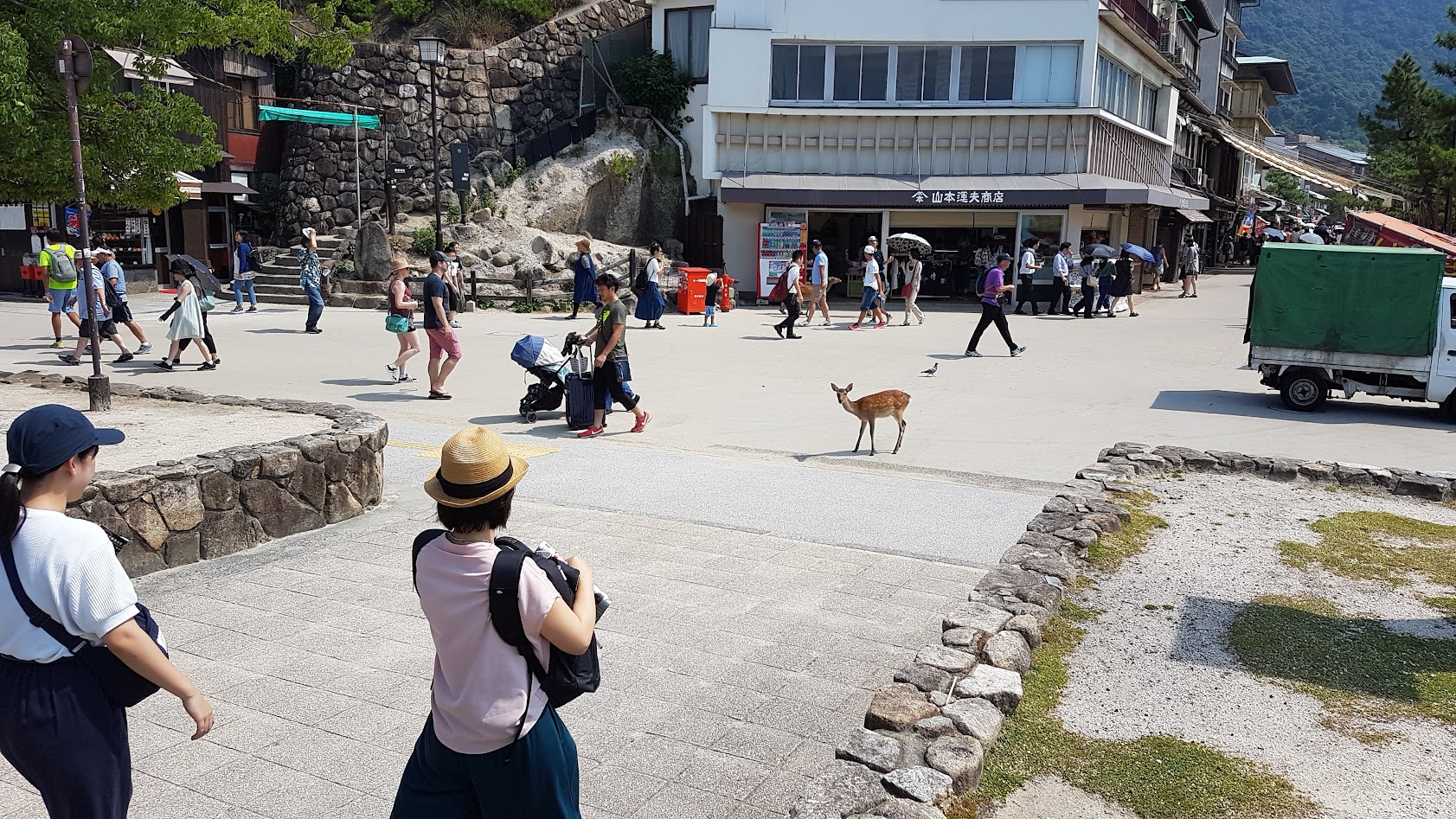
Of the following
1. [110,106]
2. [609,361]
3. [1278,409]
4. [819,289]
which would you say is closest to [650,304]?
[819,289]

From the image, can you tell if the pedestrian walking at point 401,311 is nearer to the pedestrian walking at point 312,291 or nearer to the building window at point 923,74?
the pedestrian walking at point 312,291

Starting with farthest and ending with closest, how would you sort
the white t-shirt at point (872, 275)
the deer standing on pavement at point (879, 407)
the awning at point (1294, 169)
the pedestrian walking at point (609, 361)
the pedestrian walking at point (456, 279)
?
1. the awning at point (1294, 169)
2. the white t-shirt at point (872, 275)
3. the pedestrian walking at point (456, 279)
4. the pedestrian walking at point (609, 361)
5. the deer standing on pavement at point (879, 407)

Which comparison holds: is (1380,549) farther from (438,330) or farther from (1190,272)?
(1190,272)

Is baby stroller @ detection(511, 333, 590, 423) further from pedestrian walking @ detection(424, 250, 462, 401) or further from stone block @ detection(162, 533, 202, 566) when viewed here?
stone block @ detection(162, 533, 202, 566)

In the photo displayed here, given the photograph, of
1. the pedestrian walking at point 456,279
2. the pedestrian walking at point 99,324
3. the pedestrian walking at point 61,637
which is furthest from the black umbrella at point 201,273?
the pedestrian walking at point 61,637

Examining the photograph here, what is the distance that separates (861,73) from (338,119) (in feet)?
49.8

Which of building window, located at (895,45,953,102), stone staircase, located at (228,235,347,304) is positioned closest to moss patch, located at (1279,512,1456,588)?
stone staircase, located at (228,235,347,304)

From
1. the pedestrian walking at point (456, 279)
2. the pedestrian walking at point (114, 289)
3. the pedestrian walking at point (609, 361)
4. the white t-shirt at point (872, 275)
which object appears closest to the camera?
the pedestrian walking at point (609, 361)

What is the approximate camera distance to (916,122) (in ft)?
98.8

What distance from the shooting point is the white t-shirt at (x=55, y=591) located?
110 inches

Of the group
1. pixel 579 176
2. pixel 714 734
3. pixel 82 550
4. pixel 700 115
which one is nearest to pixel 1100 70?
pixel 700 115

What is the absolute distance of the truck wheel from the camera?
46.8ft

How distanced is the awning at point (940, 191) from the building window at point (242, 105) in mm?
14573

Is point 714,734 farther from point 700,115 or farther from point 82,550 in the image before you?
point 700,115
